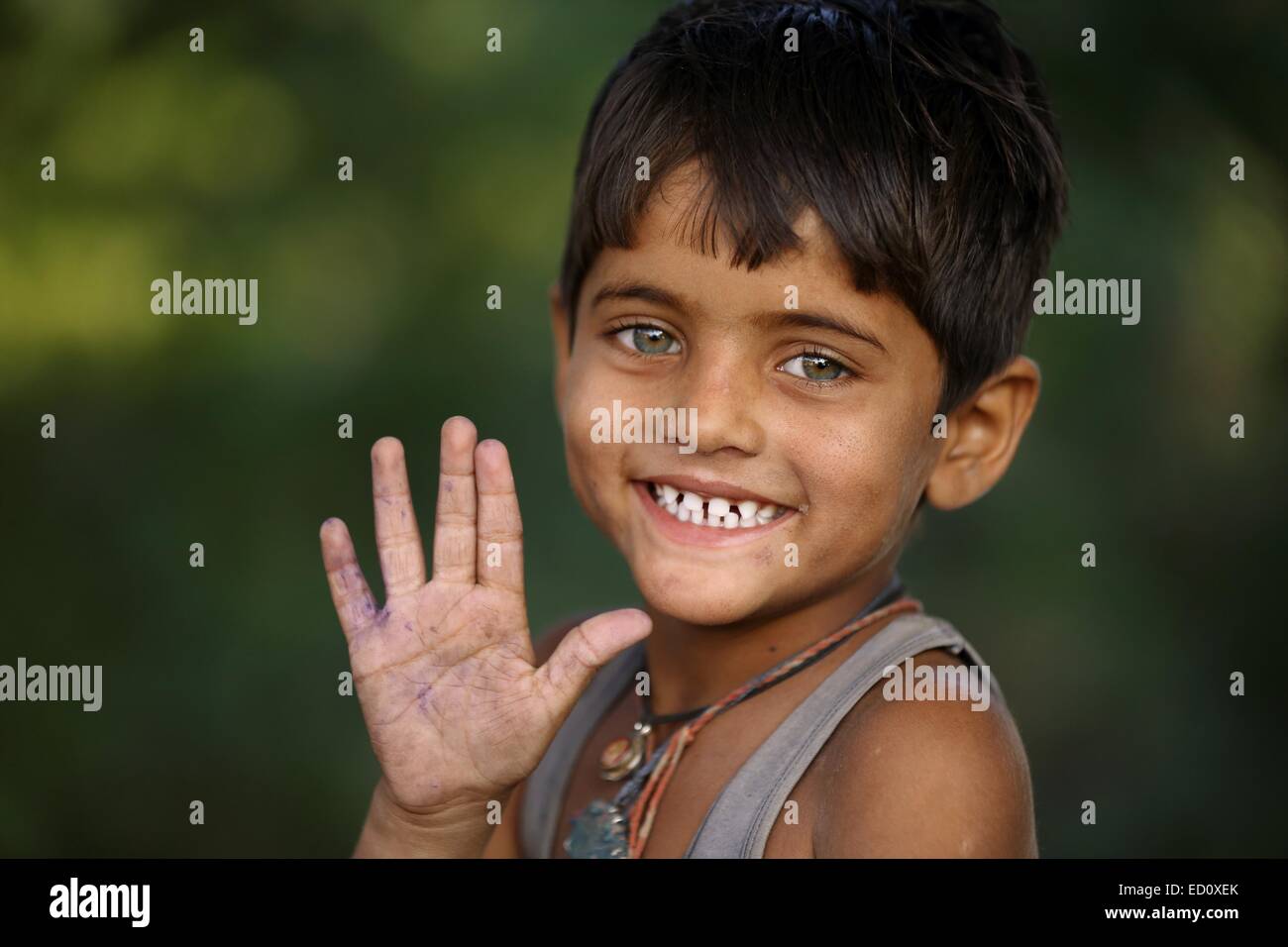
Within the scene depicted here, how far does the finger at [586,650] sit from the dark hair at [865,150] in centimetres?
39

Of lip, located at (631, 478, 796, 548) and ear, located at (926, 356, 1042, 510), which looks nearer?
lip, located at (631, 478, 796, 548)

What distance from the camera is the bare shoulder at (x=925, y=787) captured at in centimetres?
137

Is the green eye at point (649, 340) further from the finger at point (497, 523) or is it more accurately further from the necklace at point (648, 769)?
the necklace at point (648, 769)

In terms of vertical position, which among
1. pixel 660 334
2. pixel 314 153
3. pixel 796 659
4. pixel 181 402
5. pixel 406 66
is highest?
pixel 406 66

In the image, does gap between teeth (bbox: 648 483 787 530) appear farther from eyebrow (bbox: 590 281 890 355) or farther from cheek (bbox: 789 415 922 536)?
eyebrow (bbox: 590 281 890 355)

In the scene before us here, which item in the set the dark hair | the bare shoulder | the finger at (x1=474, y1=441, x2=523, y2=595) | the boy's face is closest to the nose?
the boy's face

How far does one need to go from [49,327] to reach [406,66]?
0.97 metres

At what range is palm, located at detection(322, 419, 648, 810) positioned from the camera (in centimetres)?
148

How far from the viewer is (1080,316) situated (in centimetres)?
299

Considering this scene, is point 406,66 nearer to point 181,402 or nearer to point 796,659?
point 181,402

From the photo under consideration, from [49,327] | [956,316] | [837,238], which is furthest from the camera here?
[49,327]

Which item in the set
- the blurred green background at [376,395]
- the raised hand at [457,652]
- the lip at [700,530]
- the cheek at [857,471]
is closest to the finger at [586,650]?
the raised hand at [457,652]

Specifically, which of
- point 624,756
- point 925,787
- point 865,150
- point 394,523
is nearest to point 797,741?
point 925,787
